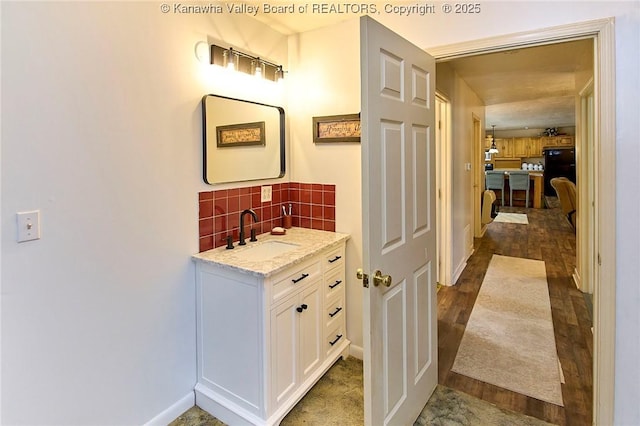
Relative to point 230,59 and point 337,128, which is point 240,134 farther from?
point 337,128

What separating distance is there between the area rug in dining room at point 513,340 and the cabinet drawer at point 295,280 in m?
1.20

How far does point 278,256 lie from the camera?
1995 millimetres

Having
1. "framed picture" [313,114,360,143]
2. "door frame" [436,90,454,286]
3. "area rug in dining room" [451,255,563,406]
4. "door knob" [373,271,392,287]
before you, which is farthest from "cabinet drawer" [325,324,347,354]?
"door frame" [436,90,454,286]

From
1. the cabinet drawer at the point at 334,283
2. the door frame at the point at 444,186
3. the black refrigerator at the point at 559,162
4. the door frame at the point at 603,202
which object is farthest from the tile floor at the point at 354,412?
the black refrigerator at the point at 559,162

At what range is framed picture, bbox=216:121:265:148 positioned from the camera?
2.18m

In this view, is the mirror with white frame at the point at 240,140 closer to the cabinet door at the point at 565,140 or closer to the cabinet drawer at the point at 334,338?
the cabinet drawer at the point at 334,338

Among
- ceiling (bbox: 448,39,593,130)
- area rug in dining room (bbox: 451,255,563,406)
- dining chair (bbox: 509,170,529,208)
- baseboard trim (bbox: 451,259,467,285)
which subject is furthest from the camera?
dining chair (bbox: 509,170,529,208)

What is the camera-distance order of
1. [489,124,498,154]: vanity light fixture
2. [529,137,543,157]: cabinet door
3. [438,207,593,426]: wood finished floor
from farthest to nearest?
1. [529,137,543,157]: cabinet door
2. [489,124,498,154]: vanity light fixture
3. [438,207,593,426]: wood finished floor

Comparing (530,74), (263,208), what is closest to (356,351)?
(263,208)

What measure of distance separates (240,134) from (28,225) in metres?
1.25

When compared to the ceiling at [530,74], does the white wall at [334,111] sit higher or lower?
lower

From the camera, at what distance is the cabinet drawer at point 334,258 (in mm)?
2277

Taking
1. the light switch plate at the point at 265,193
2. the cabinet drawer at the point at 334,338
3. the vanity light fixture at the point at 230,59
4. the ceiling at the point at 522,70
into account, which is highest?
the ceiling at the point at 522,70

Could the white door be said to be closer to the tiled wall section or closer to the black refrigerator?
the tiled wall section
